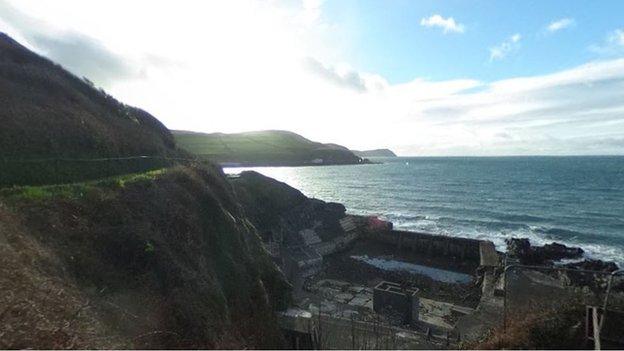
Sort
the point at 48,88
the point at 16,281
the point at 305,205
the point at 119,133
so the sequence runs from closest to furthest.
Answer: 1. the point at 16,281
2. the point at 48,88
3. the point at 119,133
4. the point at 305,205

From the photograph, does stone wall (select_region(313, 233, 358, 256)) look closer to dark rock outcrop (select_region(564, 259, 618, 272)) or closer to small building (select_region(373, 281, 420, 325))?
small building (select_region(373, 281, 420, 325))

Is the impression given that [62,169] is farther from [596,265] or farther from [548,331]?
[596,265]

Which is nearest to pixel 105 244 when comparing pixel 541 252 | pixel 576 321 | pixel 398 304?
pixel 576 321

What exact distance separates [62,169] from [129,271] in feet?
28.0

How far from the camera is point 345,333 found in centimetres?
2212

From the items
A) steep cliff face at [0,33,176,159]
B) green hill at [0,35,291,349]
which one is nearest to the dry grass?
green hill at [0,35,291,349]

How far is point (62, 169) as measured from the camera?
63.8 ft

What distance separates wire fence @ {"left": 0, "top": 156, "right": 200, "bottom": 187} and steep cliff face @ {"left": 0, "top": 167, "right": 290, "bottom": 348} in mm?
2007

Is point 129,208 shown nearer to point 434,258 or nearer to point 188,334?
point 188,334

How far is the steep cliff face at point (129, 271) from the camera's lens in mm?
10070

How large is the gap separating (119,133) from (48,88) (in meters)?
4.97

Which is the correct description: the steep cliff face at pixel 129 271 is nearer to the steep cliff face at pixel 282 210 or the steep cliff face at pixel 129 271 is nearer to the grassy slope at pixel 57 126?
the grassy slope at pixel 57 126

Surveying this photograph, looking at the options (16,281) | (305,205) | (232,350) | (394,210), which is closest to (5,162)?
(16,281)

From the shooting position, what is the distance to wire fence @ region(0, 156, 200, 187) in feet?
56.2
